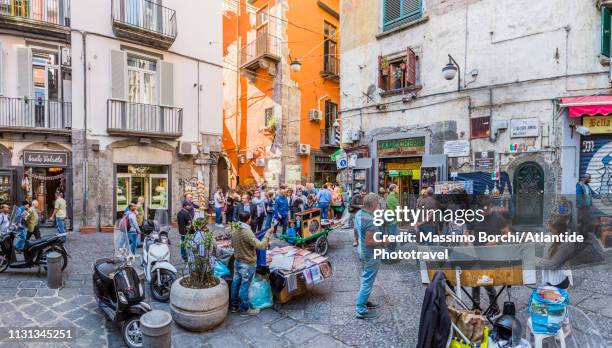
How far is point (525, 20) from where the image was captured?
9625mm

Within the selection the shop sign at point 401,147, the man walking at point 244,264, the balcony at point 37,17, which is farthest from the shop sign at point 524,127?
the balcony at point 37,17

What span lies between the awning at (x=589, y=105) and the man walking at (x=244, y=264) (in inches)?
325

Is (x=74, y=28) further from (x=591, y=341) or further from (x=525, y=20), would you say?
(x=591, y=341)

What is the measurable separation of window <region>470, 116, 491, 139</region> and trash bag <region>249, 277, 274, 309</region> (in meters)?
8.34

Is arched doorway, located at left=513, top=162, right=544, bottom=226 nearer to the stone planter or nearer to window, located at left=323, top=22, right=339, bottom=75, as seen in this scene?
the stone planter

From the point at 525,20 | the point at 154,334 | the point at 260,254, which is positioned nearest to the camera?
the point at 154,334

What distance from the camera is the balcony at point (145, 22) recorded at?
12.6 metres

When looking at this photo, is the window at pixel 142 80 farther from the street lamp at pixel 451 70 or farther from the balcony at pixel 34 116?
the street lamp at pixel 451 70

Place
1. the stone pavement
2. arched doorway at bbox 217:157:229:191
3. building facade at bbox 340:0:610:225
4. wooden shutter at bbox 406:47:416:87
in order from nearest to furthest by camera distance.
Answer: the stone pavement < building facade at bbox 340:0:610:225 < wooden shutter at bbox 406:47:416:87 < arched doorway at bbox 217:157:229:191

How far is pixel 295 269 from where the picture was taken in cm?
558

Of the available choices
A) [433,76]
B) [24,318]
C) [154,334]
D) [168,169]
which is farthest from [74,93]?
[433,76]

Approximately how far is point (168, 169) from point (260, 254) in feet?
33.5

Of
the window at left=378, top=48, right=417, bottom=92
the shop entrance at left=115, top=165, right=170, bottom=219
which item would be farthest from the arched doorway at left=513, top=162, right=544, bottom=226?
the shop entrance at left=115, top=165, right=170, bottom=219

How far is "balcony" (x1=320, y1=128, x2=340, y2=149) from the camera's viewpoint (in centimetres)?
2030
